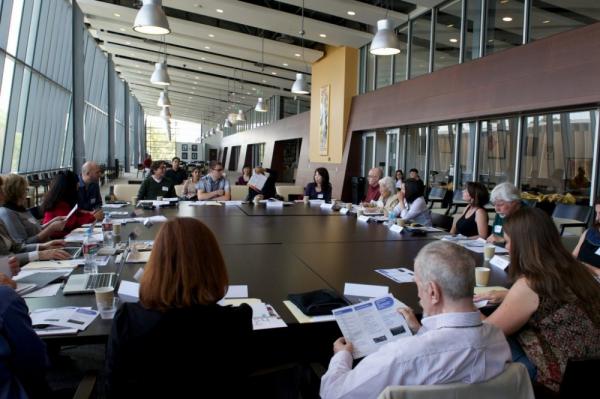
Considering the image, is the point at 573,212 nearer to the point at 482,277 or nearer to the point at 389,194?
the point at 389,194

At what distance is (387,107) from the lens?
413 inches

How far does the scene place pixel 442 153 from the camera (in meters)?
9.24

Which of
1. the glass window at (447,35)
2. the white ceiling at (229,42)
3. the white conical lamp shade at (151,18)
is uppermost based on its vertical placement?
the white ceiling at (229,42)

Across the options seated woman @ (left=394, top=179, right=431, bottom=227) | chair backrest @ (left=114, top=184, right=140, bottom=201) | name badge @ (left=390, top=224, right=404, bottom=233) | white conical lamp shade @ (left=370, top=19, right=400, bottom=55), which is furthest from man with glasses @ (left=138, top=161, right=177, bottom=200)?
name badge @ (left=390, top=224, right=404, bottom=233)

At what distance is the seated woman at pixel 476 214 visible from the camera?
4.16 metres

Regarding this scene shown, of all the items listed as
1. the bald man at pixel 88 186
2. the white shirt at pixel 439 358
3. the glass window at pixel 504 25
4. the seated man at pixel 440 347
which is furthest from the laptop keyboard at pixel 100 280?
the glass window at pixel 504 25

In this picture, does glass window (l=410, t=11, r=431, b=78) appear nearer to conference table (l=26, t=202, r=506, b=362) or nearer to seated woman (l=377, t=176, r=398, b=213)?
seated woman (l=377, t=176, r=398, b=213)

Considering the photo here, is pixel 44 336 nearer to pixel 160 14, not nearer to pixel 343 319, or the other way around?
pixel 343 319

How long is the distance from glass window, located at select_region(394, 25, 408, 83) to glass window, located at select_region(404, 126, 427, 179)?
1.26 m

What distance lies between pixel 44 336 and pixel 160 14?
398cm

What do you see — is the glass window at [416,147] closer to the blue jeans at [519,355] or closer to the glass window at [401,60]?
the glass window at [401,60]

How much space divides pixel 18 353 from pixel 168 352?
46 cm

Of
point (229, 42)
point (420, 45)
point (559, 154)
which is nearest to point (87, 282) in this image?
point (559, 154)

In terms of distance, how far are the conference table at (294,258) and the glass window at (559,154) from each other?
3.32m
